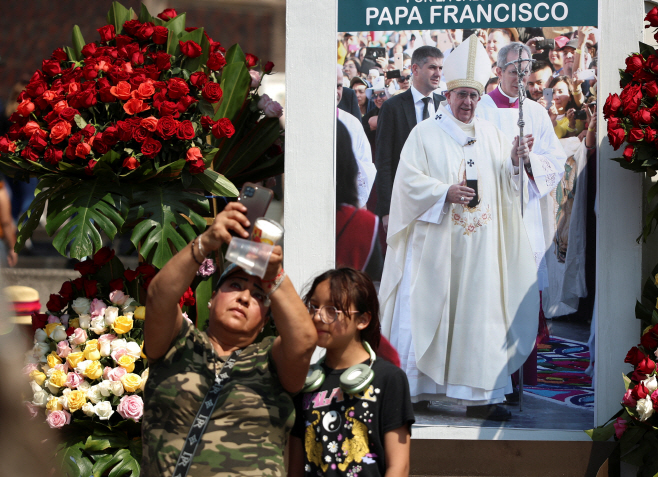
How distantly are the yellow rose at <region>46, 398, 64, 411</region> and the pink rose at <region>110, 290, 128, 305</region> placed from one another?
0.52 metres

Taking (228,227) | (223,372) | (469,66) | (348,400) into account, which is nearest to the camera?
(228,227)

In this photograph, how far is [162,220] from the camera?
343 centimetres

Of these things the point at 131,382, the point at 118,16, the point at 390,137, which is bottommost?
the point at 131,382

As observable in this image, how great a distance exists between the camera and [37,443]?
3.46 m

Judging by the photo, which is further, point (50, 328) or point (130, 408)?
point (50, 328)

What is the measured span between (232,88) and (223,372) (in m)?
2.12

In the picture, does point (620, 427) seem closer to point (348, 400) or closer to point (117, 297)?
point (348, 400)

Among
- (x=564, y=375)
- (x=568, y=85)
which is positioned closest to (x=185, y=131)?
(x=568, y=85)

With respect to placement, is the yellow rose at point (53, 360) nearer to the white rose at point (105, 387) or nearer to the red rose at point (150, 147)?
the white rose at point (105, 387)

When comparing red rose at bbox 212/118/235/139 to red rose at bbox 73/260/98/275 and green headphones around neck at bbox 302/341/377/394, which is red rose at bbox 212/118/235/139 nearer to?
red rose at bbox 73/260/98/275

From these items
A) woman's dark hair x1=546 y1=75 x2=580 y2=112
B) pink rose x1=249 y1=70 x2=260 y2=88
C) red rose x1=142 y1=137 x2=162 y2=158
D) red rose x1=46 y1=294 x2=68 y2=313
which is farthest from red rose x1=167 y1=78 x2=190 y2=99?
woman's dark hair x1=546 y1=75 x2=580 y2=112

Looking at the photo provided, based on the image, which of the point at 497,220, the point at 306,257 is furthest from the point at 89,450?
the point at 497,220

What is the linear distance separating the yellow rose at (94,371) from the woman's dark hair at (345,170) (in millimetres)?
1416

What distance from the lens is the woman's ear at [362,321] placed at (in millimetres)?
2316
